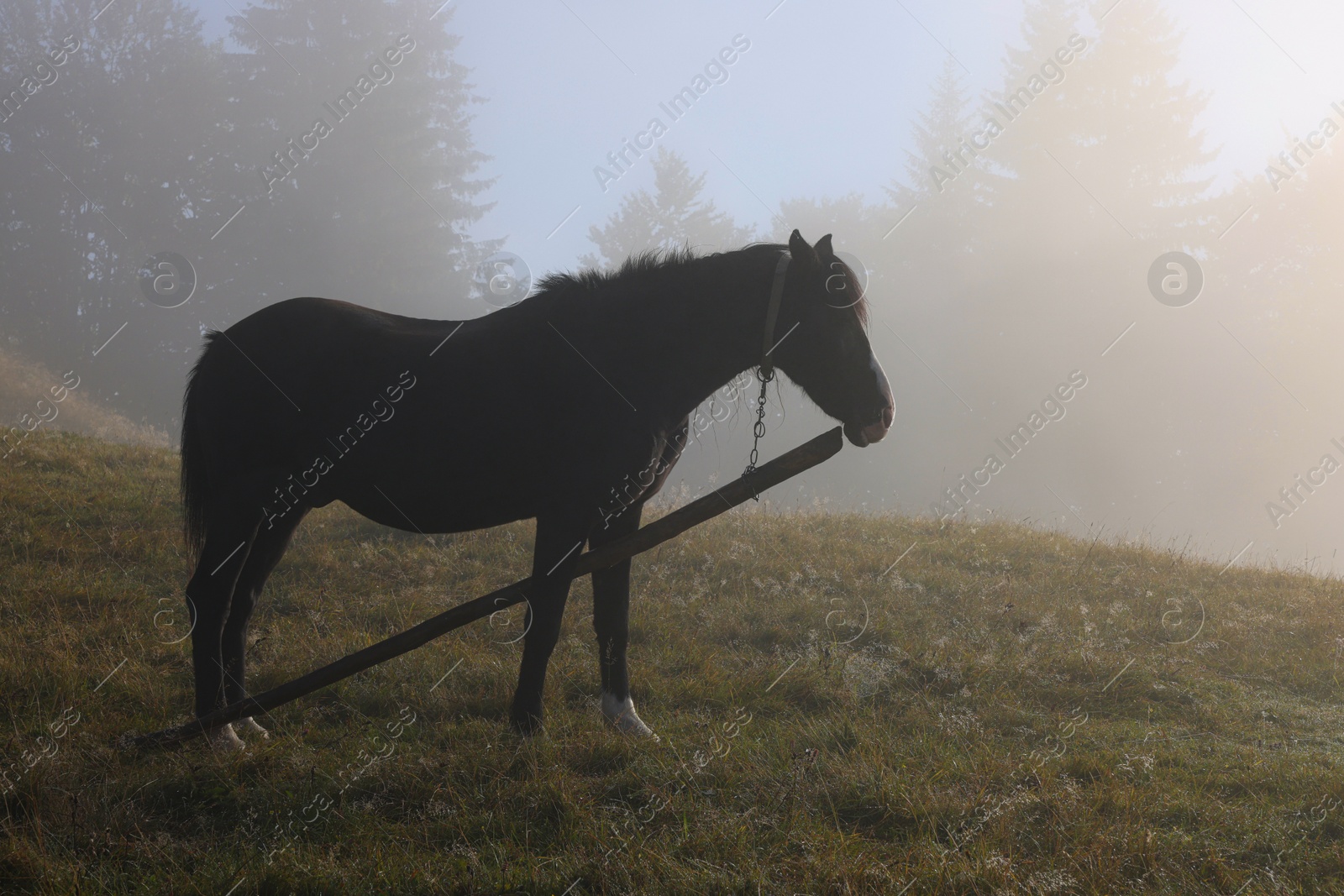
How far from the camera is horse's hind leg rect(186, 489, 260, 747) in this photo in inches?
171

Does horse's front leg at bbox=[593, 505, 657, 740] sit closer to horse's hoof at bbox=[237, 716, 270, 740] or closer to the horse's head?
the horse's head

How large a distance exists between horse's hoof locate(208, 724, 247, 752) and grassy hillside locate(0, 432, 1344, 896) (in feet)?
0.28

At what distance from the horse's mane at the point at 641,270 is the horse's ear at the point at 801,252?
0.65ft

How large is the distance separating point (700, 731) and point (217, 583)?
302 centimetres

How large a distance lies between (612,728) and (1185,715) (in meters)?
3.98

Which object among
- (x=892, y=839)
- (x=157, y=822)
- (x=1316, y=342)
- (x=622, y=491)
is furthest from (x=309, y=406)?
(x=1316, y=342)

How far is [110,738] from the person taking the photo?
13.2 feet

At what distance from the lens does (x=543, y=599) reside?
4148mm

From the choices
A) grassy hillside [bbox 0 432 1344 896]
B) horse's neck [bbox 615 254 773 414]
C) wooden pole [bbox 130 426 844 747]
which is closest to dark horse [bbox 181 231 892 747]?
horse's neck [bbox 615 254 773 414]

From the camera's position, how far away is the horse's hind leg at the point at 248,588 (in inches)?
183

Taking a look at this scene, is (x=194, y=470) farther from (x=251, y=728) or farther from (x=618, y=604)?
(x=618, y=604)

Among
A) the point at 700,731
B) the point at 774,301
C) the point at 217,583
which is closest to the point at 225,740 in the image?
the point at 217,583

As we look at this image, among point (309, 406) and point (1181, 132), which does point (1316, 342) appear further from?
point (309, 406)

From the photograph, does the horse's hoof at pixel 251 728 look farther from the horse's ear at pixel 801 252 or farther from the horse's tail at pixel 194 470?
the horse's ear at pixel 801 252
